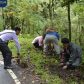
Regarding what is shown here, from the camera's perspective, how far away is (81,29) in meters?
30.6

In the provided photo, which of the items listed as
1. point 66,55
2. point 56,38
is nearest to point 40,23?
point 56,38

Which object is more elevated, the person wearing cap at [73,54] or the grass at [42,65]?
the person wearing cap at [73,54]

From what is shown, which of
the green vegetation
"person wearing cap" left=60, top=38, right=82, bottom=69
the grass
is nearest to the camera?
the grass

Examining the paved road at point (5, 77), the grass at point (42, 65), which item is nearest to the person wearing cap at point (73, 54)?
the grass at point (42, 65)

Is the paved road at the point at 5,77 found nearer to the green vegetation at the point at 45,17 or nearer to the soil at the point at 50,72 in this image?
the soil at the point at 50,72

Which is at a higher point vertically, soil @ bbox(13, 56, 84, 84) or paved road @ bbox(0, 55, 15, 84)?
paved road @ bbox(0, 55, 15, 84)

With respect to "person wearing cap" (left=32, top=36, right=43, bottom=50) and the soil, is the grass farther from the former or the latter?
"person wearing cap" (left=32, top=36, right=43, bottom=50)

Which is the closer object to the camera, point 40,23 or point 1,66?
point 1,66

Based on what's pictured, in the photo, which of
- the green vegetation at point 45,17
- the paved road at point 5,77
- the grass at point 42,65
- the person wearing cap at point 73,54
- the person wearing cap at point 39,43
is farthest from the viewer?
the green vegetation at point 45,17

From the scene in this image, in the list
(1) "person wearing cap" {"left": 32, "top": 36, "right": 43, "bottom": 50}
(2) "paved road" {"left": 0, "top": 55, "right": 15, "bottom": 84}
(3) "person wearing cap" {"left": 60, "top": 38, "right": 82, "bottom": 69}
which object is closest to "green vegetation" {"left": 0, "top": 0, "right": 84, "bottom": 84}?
(1) "person wearing cap" {"left": 32, "top": 36, "right": 43, "bottom": 50}

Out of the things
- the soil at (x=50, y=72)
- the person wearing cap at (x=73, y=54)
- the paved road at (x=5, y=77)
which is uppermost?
the person wearing cap at (x=73, y=54)

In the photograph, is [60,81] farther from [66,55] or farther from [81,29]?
[81,29]

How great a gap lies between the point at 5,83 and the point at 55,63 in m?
3.96

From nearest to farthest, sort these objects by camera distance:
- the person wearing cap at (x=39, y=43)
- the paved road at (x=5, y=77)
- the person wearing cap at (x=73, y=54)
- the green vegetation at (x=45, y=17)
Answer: the paved road at (x=5, y=77) → the person wearing cap at (x=73, y=54) → the person wearing cap at (x=39, y=43) → the green vegetation at (x=45, y=17)
